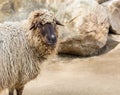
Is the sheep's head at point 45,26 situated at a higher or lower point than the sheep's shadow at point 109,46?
higher

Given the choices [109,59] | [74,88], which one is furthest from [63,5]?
[74,88]

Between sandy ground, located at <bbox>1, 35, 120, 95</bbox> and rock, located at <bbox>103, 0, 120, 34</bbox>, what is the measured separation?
933 millimetres

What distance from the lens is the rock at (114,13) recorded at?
37.2ft

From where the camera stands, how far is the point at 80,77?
870cm

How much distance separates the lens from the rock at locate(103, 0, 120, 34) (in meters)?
11.3

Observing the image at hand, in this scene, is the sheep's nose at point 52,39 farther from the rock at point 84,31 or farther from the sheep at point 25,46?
the rock at point 84,31

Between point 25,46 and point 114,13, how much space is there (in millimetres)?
5743

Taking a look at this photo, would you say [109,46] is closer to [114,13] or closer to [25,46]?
[114,13]

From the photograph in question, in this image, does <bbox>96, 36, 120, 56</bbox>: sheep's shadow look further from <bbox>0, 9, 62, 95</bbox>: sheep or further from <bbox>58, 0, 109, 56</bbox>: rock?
<bbox>0, 9, 62, 95</bbox>: sheep

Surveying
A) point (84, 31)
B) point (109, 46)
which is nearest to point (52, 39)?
point (84, 31)

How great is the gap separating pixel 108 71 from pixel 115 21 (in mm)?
2901

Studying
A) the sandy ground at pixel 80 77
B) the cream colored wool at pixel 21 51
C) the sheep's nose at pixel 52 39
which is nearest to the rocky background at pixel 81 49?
the sandy ground at pixel 80 77

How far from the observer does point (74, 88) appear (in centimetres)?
796

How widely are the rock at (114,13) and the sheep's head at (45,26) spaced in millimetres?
5224
